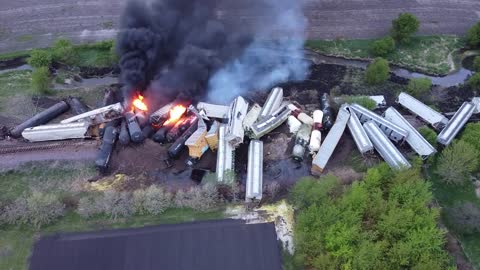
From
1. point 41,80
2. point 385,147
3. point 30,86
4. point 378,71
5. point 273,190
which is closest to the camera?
point 273,190

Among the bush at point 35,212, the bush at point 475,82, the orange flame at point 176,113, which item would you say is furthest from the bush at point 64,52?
the bush at point 475,82

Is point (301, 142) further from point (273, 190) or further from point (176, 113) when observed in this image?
point (176, 113)

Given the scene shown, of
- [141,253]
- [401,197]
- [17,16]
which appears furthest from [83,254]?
[17,16]

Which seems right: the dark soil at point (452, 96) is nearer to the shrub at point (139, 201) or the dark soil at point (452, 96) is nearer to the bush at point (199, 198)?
the bush at point (199, 198)

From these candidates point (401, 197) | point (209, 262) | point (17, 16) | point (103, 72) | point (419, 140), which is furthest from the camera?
point (17, 16)

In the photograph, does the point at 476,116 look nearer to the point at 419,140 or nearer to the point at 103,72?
the point at 419,140

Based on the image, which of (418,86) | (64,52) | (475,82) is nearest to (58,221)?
(64,52)
